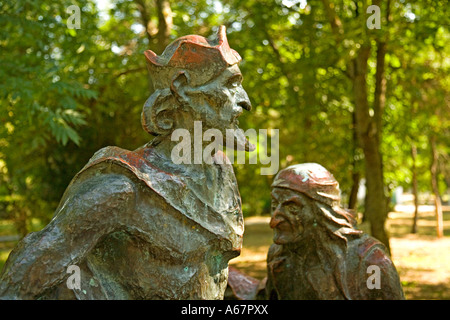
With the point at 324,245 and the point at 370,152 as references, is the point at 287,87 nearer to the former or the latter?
the point at 370,152

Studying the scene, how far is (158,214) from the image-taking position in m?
2.43

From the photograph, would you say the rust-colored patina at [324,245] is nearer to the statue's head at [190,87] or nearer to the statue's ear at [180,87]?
the statue's head at [190,87]

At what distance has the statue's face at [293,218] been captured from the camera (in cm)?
409

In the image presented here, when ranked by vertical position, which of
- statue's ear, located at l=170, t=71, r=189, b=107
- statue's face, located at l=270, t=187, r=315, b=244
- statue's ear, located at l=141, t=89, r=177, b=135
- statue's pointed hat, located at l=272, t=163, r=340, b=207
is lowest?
statue's face, located at l=270, t=187, r=315, b=244

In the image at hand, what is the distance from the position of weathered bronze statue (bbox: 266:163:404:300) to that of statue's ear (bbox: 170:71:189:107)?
1.73 metres

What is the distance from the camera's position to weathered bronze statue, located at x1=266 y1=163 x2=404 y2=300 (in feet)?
13.3

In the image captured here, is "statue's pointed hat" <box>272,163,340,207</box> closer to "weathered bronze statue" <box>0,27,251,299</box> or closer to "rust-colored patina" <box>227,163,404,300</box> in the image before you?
"rust-colored patina" <box>227,163,404,300</box>

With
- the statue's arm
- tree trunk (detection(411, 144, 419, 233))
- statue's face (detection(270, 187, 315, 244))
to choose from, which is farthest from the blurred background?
the statue's arm

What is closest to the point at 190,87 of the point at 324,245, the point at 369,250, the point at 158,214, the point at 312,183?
the point at 158,214

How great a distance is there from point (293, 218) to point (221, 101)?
170 centimetres

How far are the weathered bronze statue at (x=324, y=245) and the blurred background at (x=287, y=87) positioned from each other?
3239 millimetres

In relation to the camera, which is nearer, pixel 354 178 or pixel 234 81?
pixel 234 81

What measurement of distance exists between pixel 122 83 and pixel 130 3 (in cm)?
226
